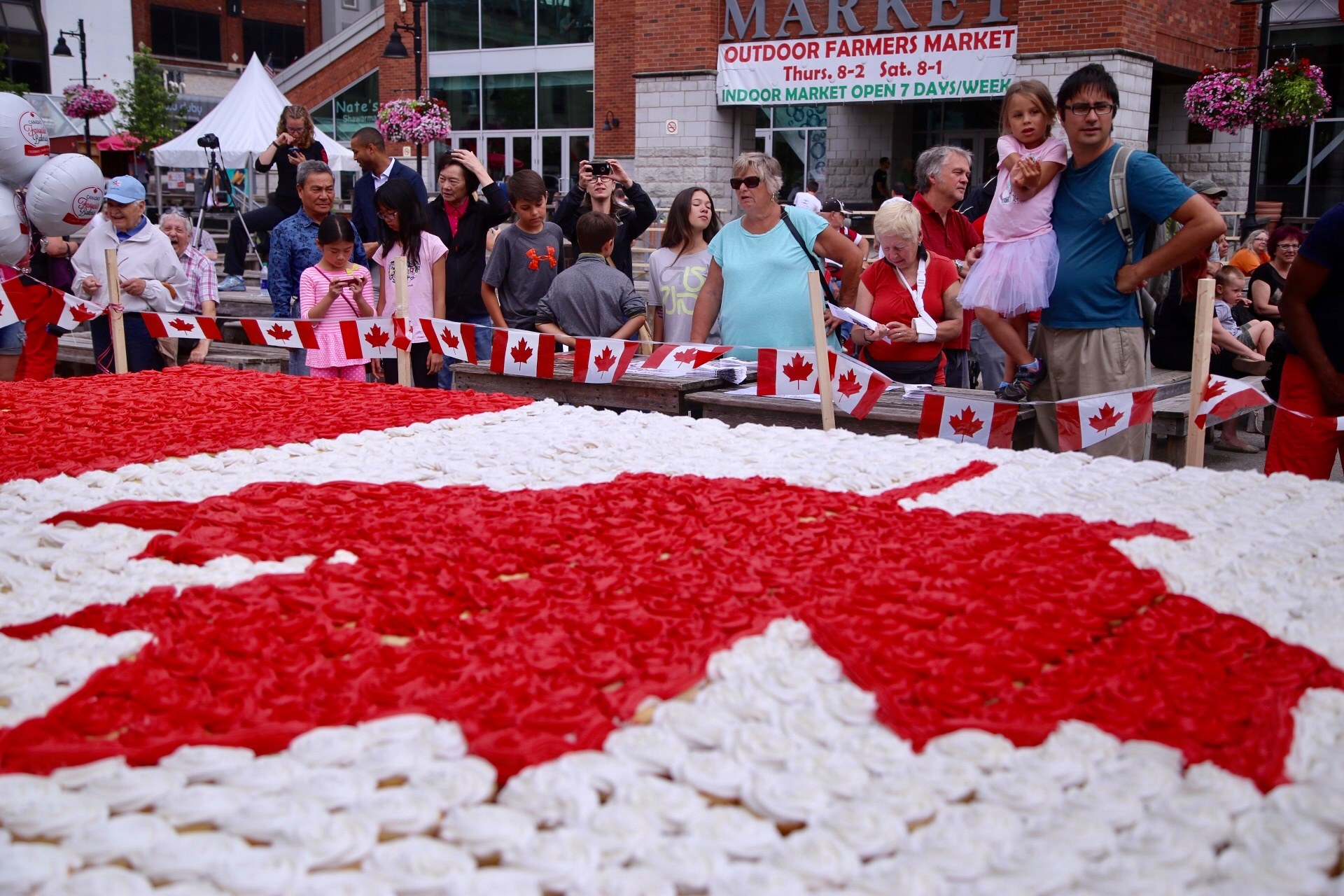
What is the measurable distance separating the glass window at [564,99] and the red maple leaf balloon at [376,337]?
60.7ft

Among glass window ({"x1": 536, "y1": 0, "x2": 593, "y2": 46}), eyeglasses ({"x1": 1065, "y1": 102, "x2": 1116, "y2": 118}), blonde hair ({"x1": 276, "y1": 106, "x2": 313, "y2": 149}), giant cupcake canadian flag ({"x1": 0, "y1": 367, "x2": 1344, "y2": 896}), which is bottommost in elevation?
giant cupcake canadian flag ({"x1": 0, "y1": 367, "x2": 1344, "y2": 896})

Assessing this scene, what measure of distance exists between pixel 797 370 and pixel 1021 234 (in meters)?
1.12

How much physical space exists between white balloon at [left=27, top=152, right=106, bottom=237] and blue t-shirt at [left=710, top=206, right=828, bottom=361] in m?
4.13

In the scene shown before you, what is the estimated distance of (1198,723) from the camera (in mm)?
1854

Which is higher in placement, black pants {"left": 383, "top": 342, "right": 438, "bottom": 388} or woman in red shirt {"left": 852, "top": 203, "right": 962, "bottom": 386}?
woman in red shirt {"left": 852, "top": 203, "right": 962, "bottom": 386}

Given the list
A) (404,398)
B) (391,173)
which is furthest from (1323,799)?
(391,173)

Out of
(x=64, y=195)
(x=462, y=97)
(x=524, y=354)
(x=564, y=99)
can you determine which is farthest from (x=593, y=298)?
(x=462, y=97)

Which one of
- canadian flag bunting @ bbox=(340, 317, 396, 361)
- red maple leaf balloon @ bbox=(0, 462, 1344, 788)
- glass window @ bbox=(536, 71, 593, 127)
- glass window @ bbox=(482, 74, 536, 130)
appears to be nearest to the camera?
red maple leaf balloon @ bbox=(0, 462, 1344, 788)

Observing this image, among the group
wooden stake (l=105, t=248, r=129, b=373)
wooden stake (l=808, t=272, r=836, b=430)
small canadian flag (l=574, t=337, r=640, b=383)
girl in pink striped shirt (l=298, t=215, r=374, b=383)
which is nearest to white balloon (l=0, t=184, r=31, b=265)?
wooden stake (l=105, t=248, r=129, b=373)

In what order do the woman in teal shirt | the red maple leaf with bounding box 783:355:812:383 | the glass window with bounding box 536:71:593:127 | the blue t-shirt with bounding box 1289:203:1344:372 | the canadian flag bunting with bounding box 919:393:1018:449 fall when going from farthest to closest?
the glass window with bounding box 536:71:593:127
the woman in teal shirt
the red maple leaf with bounding box 783:355:812:383
the canadian flag bunting with bounding box 919:393:1018:449
the blue t-shirt with bounding box 1289:203:1344:372

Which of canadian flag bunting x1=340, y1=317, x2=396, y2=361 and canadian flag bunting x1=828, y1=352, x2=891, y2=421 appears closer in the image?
canadian flag bunting x1=828, y1=352, x2=891, y2=421

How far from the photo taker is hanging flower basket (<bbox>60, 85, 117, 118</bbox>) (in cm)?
2319

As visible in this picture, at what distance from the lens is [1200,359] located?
12.9 ft

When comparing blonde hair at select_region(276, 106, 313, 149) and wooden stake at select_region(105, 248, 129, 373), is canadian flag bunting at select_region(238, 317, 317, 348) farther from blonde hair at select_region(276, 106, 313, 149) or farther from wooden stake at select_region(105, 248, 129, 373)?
blonde hair at select_region(276, 106, 313, 149)
